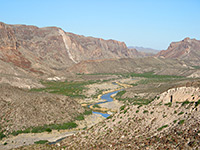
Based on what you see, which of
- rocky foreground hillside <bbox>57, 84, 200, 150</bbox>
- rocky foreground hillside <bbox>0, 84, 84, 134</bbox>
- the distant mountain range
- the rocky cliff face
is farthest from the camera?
the rocky cliff face

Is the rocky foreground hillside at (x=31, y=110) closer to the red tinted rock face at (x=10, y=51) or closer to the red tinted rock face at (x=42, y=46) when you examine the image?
the red tinted rock face at (x=10, y=51)

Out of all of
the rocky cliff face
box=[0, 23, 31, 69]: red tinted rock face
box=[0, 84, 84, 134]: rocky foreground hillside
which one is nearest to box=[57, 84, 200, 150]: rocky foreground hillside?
box=[0, 84, 84, 134]: rocky foreground hillside

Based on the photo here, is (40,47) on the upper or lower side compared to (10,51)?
upper

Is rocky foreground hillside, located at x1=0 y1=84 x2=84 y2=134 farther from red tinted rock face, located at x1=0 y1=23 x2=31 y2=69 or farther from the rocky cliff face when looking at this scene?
the rocky cliff face

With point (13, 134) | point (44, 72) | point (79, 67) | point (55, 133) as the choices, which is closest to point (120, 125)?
point (55, 133)

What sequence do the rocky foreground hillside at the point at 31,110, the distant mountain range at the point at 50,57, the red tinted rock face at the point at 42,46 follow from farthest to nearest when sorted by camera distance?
1. the red tinted rock face at the point at 42,46
2. the distant mountain range at the point at 50,57
3. the rocky foreground hillside at the point at 31,110

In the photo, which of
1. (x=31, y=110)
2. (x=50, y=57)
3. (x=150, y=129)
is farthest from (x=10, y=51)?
(x=150, y=129)

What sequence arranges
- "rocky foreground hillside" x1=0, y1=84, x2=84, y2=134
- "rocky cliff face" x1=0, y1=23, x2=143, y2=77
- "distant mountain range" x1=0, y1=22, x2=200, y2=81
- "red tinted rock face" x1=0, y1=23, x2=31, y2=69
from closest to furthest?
1. "rocky foreground hillside" x1=0, y1=84, x2=84, y2=134
2. "red tinted rock face" x1=0, y1=23, x2=31, y2=69
3. "distant mountain range" x1=0, y1=22, x2=200, y2=81
4. "rocky cliff face" x1=0, y1=23, x2=143, y2=77

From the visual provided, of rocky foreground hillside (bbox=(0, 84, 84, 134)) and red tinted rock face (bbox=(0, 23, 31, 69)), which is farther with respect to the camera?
red tinted rock face (bbox=(0, 23, 31, 69))

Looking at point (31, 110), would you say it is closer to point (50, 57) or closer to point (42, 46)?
point (50, 57)

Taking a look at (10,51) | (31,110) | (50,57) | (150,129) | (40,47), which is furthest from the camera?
(40,47)

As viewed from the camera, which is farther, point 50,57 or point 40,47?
point 40,47

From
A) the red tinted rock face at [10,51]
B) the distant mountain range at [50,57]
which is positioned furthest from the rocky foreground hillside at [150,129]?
the red tinted rock face at [10,51]

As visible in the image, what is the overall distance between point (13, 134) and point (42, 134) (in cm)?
346
